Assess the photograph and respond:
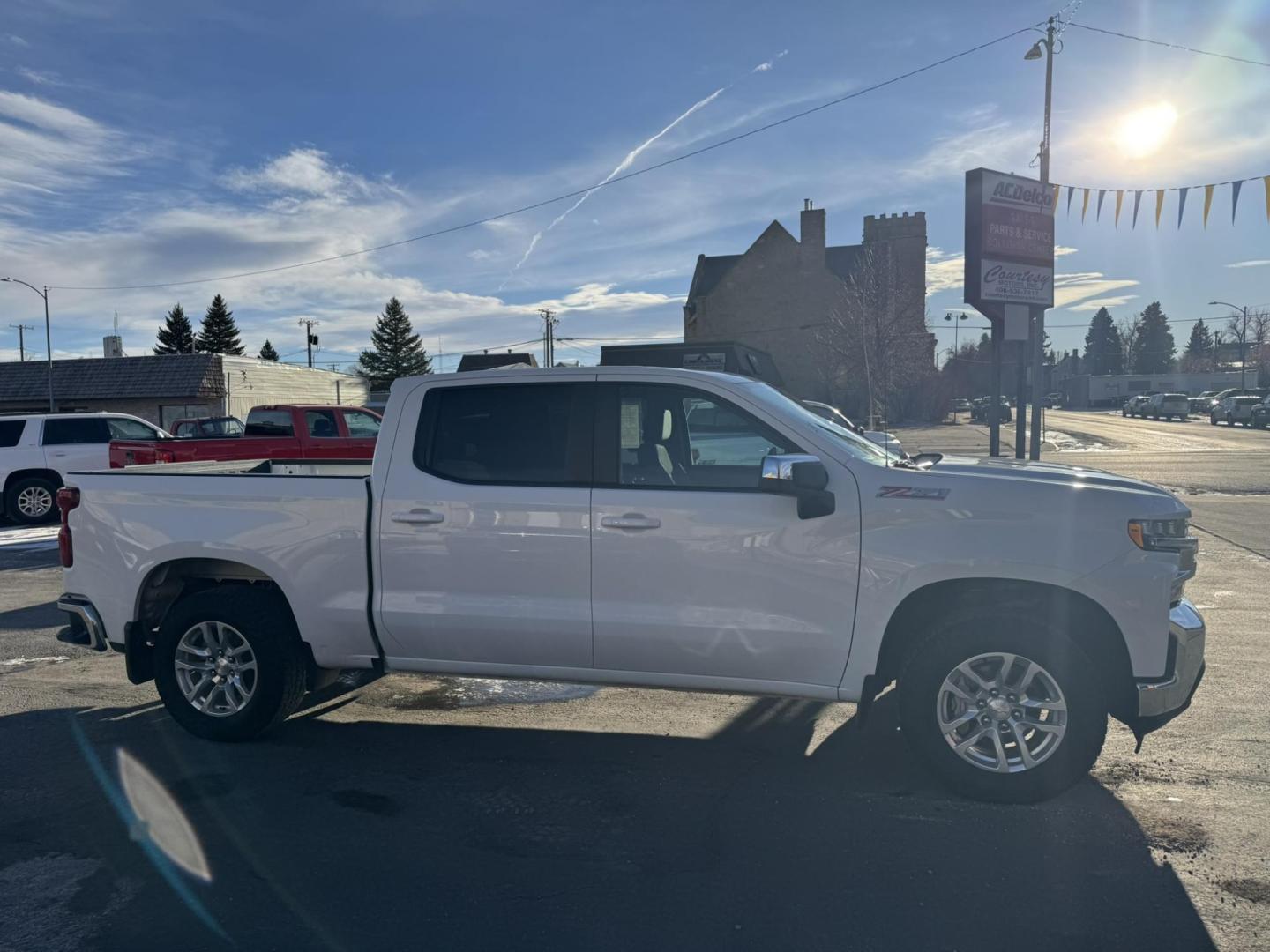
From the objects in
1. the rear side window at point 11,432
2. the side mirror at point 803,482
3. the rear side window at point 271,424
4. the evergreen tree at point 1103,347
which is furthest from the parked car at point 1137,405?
the evergreen tree at point 1103,347

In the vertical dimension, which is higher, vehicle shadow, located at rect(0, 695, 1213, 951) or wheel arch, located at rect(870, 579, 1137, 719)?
wheel arch, located at rect(870, 579, 1137, 719)

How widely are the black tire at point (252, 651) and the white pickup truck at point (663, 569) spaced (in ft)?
0.05

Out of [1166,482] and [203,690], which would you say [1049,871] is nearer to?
[203,690]

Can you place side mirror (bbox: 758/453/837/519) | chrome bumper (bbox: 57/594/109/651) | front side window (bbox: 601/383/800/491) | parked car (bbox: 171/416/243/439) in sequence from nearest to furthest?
side mirror (bbox: 758/453/837/519) < front side window (bbox: 601/383/800/491) < chrome bumper (bbox: 57/594/109/651) < parked car (bbox: 171/416/243/439)

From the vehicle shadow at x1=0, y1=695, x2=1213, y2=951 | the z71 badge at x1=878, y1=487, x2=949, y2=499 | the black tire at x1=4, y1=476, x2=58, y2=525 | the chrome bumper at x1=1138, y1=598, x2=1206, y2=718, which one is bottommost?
the vehicle shadow at x1=0, y1=695, x2=1213, y2=951

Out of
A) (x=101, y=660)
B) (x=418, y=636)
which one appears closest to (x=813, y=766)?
(x=418, y=636)

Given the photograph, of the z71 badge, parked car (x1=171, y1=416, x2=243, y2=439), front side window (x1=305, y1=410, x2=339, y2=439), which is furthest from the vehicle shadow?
parked car (x1=171, y1=416, x2=243, y2=439)

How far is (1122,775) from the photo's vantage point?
172 inches

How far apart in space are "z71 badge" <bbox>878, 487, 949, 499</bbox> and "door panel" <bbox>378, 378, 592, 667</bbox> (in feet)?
4.47

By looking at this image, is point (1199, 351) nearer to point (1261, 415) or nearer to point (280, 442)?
point (1261, 415)

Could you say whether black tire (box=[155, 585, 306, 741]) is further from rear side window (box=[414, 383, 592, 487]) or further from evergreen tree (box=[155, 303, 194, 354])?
evergreen tree (box=[155, 303, 194, 354])

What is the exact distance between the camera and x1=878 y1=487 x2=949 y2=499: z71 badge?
4.01 meters

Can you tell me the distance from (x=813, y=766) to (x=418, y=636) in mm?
2076

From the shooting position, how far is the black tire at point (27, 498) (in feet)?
48.8
